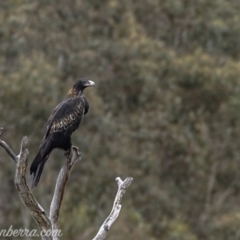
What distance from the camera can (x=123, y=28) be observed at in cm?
2491

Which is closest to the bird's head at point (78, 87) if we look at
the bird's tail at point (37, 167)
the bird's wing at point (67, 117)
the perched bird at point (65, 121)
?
the perched bird at point (65, 121)

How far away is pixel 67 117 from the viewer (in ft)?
29.0

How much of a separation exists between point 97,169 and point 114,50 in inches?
166

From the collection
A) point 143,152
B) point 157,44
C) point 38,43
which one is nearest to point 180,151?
point 143,152

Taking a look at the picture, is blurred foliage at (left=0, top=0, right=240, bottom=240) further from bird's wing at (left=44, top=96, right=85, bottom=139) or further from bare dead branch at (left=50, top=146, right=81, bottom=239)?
bare dead branch at (left=50, top=146, right=81, bottom=239)

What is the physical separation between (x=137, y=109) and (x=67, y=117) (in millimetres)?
15366

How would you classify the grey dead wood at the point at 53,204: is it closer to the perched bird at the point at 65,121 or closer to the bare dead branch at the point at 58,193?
the bare dead branch at the point at 58,193

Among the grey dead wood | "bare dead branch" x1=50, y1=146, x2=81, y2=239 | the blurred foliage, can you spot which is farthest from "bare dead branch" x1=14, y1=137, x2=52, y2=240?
the blurred foliage

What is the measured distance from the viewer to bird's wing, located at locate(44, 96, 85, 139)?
8703 millimetres

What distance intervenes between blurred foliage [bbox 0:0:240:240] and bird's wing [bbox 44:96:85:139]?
11007 millimetres

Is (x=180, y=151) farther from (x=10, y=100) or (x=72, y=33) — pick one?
(x=10, y=100)

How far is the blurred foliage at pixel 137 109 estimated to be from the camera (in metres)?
20.9

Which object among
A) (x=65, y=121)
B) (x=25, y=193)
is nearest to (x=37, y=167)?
(x=25, y=193)

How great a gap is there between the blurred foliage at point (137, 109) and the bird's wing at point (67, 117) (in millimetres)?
11007
